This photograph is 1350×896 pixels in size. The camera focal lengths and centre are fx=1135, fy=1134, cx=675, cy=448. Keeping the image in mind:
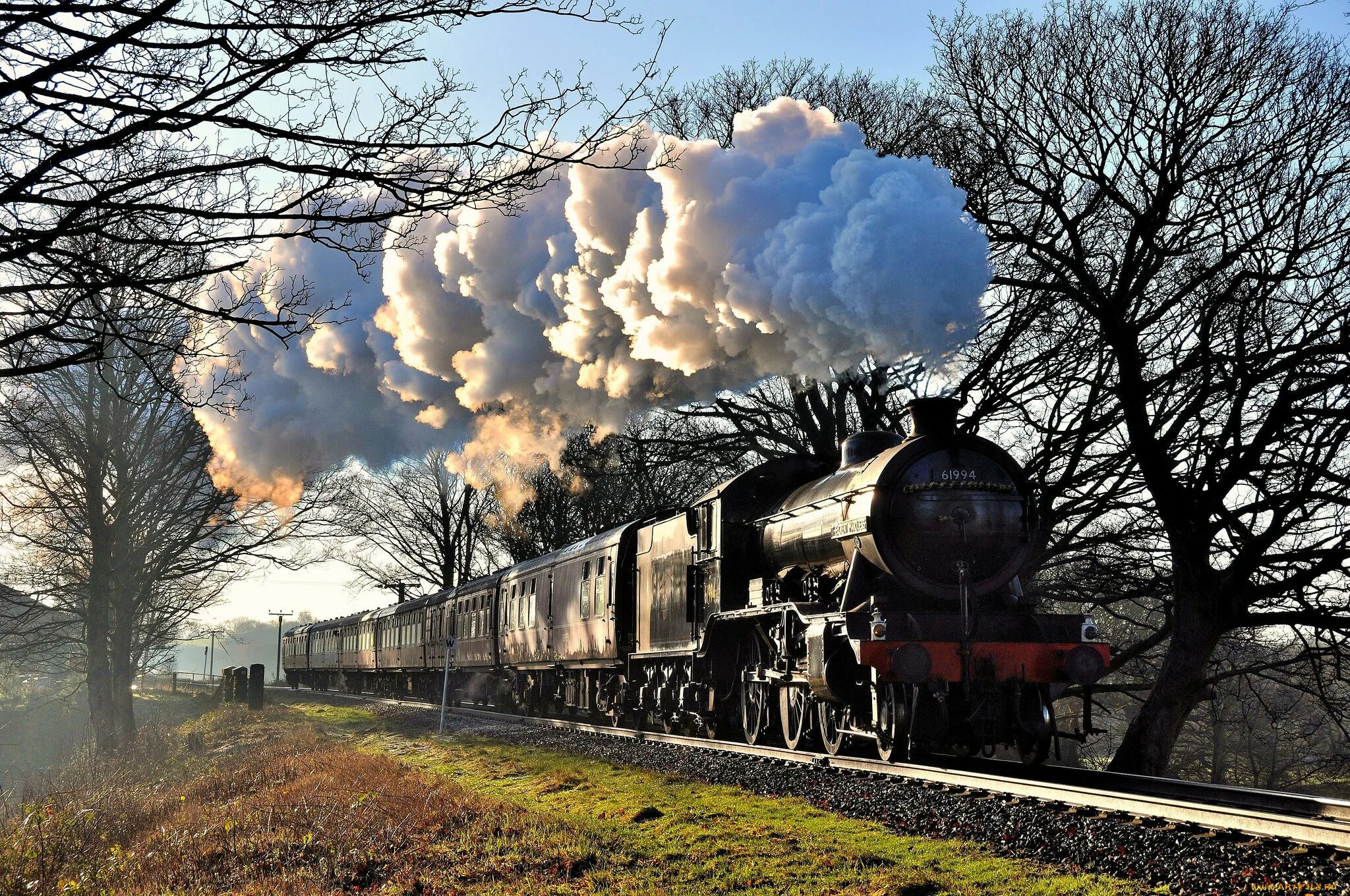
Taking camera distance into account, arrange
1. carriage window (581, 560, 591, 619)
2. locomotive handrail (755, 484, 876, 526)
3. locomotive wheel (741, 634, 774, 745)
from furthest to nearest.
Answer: carriage window (581, 560, 591, 619), locomotive wheel (741, 634, 774, 745), locomotive handrail (755, 484, 876, 526)

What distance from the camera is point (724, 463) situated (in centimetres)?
2738

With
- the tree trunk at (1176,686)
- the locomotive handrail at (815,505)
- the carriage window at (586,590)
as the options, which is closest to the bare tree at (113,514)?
the carriage window at (586,590)

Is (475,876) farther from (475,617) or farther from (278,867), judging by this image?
(475,617)

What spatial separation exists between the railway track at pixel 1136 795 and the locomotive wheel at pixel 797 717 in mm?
360

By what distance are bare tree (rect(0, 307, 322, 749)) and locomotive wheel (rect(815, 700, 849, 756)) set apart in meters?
13.7

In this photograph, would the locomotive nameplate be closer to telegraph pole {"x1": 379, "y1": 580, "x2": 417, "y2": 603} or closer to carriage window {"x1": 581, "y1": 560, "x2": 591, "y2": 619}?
carriage window {"x1": 581, "y1": 560, "x2": 591, "y2": 619}

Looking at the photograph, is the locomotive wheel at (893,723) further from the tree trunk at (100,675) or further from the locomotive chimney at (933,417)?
the tree trunk at (100,675)

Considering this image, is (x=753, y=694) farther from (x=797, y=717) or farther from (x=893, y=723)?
(x=893, y=723)

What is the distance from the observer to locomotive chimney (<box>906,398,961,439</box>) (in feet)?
39.7

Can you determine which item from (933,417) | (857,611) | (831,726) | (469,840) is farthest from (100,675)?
(933,417)

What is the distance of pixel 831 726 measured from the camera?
12.8 metres

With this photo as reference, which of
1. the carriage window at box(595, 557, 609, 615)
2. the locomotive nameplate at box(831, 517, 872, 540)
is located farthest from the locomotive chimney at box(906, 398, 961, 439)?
the carriage window at box(595, 557, 609, 615)

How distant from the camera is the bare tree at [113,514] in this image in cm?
2156

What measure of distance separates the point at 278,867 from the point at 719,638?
7.65 meters
